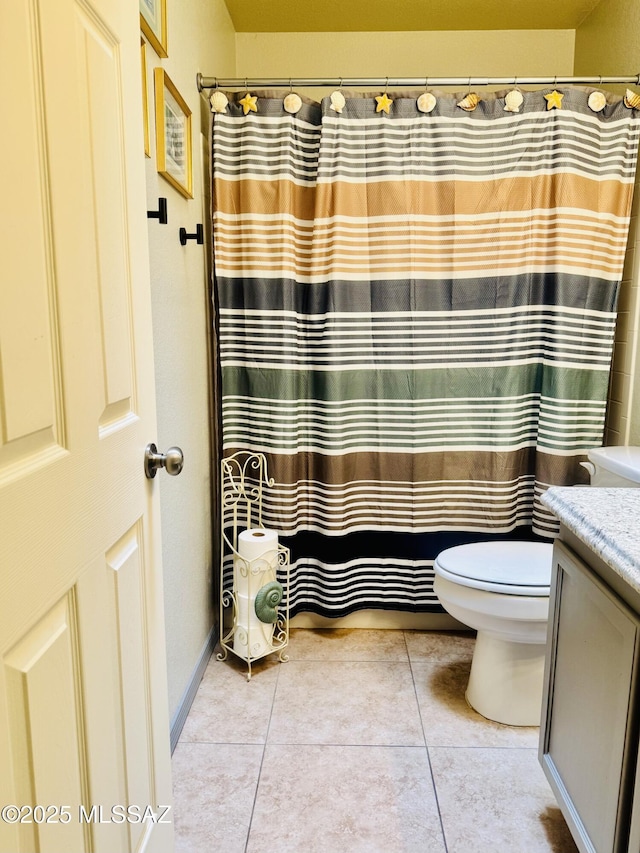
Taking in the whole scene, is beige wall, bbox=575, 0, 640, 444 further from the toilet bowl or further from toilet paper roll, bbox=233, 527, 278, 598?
toilet paper roll, bbox=233, 527, 278, 598

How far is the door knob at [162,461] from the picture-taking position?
1032 mm

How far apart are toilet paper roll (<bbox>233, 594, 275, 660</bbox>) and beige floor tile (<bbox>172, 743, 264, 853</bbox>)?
36 centimetres

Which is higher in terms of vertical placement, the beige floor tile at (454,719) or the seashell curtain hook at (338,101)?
the seashell curtain hook at (338,101)

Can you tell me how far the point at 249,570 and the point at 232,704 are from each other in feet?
1.36

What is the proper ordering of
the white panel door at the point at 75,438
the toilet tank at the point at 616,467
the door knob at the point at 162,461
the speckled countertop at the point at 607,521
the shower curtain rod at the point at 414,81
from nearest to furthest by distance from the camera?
the white panel door at the point at 75,438 < the speckled countertop at the point at 607,521 < the door knob at the point at 162,461 < the toilet tank at the point at 616,467 < the shower curtain rod at the point at 414,81

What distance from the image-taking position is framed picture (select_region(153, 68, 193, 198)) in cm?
145

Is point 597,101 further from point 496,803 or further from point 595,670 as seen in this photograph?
point 496,803

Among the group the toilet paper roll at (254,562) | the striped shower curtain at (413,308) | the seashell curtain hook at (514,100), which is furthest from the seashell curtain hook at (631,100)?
the toilet paper roll at (254,562)

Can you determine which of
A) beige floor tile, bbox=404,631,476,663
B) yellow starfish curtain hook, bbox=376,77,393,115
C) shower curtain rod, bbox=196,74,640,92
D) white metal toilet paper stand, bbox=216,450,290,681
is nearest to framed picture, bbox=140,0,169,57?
shower curtain rod, bbox=196,74,640,92

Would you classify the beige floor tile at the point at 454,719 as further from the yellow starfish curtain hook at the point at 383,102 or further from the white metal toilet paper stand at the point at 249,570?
the yellow starfish curtain hook at the point at 383,102

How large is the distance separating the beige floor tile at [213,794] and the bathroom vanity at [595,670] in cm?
73

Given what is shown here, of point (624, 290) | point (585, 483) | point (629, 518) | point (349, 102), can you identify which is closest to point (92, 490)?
point (629, 518)

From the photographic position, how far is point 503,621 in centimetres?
165

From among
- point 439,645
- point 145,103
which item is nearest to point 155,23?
point 145,103
